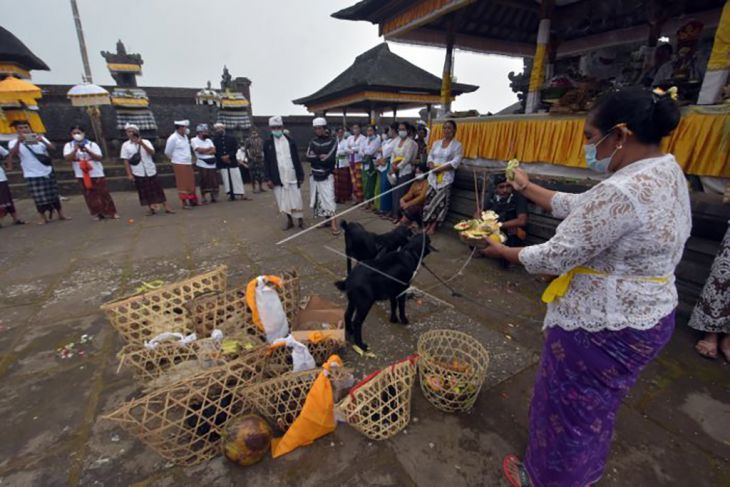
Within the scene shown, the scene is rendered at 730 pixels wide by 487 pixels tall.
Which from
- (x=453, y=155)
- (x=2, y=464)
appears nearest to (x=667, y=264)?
(x=2, y=464)

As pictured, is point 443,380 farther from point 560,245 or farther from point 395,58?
point 395,58

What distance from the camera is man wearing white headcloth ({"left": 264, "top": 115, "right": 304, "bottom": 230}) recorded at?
6.06 meters

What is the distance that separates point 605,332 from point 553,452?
0.70 m

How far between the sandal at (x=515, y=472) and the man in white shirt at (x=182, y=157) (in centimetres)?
893

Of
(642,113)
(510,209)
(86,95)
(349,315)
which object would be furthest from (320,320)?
(86,95)

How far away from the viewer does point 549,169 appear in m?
4.89

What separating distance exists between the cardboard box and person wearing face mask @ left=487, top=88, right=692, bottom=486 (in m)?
1.54

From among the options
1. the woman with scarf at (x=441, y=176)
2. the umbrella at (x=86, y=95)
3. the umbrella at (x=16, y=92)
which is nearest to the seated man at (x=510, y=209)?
the woman with scarf at (x=441, y=176)

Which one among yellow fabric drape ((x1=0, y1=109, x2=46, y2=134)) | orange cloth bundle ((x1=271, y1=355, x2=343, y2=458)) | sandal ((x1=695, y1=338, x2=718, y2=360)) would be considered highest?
yellow fabric drape ((x1=0, y1=109, x2=46, y2=134))

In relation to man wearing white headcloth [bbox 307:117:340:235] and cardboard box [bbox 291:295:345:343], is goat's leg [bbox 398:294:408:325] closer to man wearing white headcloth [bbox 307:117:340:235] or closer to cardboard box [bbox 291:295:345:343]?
cardboard box [bbox 291:295:345:343]

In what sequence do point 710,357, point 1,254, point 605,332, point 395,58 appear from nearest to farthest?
point 605,332, point 710,357, point 1,254, point 395,58

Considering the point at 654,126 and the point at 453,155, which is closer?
the point at 654,126

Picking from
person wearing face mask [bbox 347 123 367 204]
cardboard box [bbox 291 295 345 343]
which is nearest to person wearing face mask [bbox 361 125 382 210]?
person wearing face mask [bbox 347 123 367 204]

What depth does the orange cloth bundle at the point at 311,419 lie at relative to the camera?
193 cm
